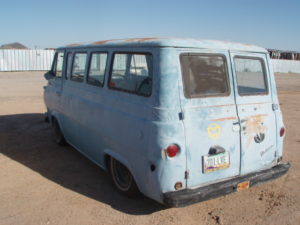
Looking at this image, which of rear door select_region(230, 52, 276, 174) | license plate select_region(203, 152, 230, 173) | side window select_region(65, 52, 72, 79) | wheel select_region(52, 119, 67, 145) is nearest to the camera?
license plate select_region(203, 152, 230, 173)

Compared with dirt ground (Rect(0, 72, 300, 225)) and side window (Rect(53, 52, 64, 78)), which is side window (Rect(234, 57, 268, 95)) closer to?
dirt ground (Rect(0, 72, 300, 225))

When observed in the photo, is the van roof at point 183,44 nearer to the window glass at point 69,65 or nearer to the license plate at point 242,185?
the window glass at point 69,65

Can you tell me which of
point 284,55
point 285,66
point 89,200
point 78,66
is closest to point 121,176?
point 89,200

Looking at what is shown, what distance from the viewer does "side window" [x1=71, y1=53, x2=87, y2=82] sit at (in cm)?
508

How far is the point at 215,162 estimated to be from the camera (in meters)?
3.59

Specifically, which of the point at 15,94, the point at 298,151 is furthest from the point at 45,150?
the point at 15,94

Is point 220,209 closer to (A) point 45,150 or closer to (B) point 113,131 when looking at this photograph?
(B) point 113,131

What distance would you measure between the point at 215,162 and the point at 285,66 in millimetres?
36017

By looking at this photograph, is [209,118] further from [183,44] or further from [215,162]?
[183,44]

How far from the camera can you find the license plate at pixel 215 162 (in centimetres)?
352

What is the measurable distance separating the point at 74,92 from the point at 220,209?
9.85 feet

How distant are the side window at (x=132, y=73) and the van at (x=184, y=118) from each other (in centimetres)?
1

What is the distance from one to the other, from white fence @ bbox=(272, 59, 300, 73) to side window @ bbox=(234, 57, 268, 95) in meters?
33.2

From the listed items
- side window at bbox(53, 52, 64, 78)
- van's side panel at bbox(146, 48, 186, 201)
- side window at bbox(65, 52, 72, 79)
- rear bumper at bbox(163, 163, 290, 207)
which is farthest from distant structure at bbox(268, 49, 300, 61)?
van's side panel at bbox(146, 48, 186, 201)
